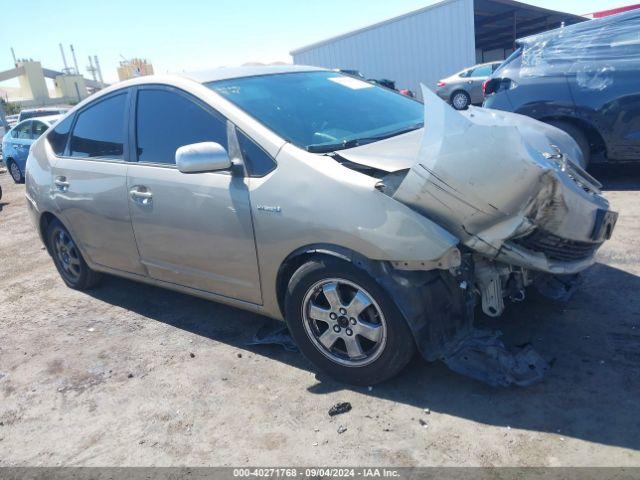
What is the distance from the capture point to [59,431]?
3102mm

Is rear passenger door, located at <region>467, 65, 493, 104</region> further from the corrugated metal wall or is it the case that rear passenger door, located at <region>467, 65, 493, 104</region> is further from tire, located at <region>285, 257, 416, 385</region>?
tire, located at <region>285, 257, 416, 385</region>

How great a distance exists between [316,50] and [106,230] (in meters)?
24.2

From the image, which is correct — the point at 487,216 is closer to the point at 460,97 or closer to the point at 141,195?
the point at 141,195

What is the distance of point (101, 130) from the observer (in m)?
4.34

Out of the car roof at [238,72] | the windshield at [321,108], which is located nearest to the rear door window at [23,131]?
the car roof at [238,72]

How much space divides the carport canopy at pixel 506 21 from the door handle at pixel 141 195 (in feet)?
74.6

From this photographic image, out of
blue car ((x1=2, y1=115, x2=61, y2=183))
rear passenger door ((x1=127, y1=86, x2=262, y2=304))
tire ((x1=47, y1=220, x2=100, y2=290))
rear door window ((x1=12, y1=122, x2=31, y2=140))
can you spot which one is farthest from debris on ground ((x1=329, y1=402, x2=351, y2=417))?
rear door window ((x1=12, y1=122, x2=31, y2=140))

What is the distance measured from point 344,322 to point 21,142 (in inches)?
499

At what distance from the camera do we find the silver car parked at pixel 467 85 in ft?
64.7

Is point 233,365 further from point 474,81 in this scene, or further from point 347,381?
point 474,81

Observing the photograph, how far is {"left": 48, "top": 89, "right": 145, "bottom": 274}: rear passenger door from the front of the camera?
4.06 metres

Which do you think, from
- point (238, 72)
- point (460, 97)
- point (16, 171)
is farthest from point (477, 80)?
point (238, 72)

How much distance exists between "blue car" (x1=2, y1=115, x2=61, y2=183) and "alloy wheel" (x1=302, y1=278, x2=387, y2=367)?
11.3 metres

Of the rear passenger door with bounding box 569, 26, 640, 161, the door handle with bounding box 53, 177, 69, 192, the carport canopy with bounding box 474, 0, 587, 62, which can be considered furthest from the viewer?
the carport canopy with bounding box 474, 0, 587, 62
